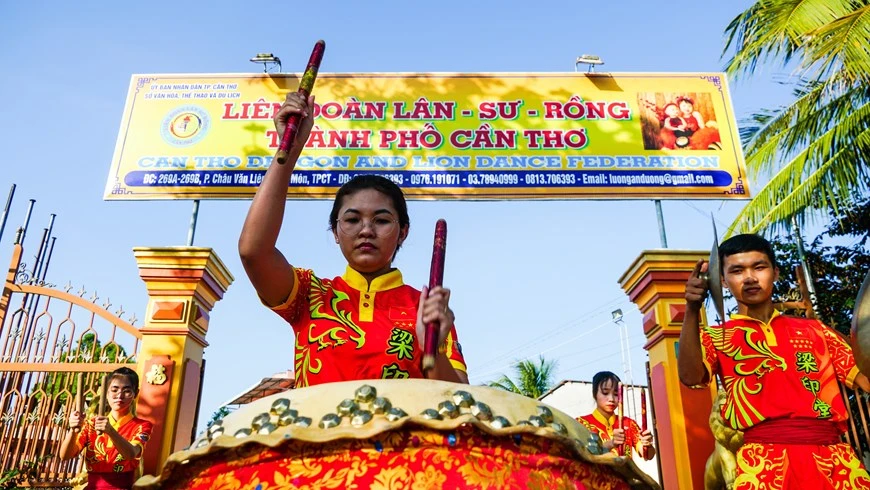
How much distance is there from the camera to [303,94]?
1.12 meters

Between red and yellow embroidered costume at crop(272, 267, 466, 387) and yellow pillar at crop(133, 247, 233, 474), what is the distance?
348 centimetres

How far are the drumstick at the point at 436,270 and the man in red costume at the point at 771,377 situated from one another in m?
1.24

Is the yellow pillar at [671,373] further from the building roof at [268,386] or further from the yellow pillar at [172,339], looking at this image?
the building roof at [268,386]

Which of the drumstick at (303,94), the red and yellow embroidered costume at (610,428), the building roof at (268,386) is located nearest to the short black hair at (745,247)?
the drumstick at (303,94)

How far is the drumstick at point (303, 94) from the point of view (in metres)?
1.04

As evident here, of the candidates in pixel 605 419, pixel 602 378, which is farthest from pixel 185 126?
pixel 605 419

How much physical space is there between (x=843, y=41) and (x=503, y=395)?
6.24 meters

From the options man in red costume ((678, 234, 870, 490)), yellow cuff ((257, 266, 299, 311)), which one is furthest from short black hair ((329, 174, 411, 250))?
man in red costume ((678, 234, 870, 490))

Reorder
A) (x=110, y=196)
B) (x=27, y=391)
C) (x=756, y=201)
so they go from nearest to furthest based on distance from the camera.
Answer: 1. (x=27, y=391)
2. (x=110, y=196)
3. (x=756, y=201)

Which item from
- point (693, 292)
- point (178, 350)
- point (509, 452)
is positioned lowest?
point (509, 452)

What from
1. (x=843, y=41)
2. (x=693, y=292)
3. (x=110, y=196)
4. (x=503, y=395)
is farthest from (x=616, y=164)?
(x=503, y=395)

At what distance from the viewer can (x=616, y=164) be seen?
17.9 feet

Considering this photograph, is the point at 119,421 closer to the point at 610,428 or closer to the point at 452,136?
the point at 610,428

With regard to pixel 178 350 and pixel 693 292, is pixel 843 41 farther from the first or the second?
pixel 178 350
